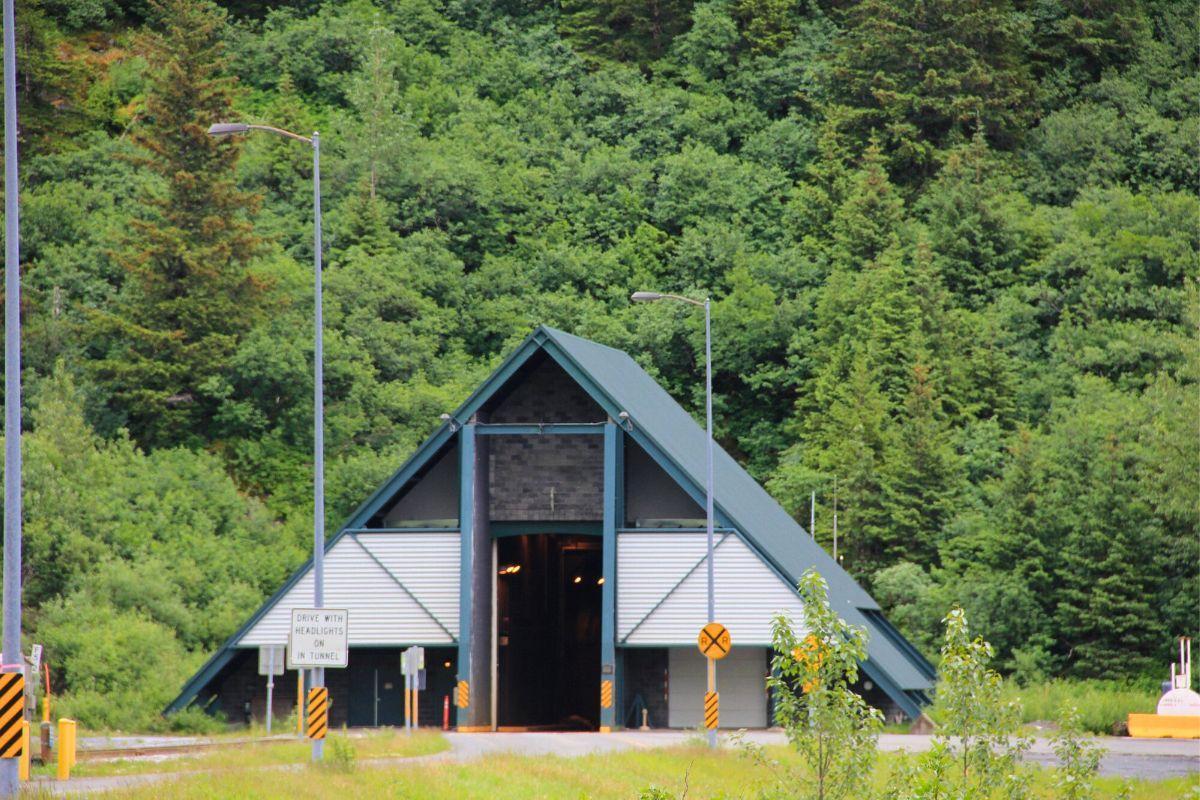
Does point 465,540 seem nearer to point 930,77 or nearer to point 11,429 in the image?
point 11,429

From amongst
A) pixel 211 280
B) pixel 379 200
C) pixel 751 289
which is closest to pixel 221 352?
pixel 211 280

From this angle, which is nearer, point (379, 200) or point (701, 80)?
point (379, 200)

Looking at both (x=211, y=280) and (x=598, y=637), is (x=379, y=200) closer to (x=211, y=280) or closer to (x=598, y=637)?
(x=211, y=280)

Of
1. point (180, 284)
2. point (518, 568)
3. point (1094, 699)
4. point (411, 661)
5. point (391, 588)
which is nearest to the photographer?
point (411, 661)

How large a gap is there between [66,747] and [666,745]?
14506mm

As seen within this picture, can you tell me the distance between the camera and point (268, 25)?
109188 mm

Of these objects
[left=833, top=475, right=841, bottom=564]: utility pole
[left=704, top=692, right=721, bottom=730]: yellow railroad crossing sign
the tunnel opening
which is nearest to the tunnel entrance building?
the tunnel opening

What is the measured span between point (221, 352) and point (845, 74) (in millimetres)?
44197

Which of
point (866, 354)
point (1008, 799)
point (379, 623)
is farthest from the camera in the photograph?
point (866, 354)

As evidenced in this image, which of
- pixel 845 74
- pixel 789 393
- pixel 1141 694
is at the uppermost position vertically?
pixel 845 74

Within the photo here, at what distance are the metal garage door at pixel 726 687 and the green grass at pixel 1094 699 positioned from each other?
8.17 m

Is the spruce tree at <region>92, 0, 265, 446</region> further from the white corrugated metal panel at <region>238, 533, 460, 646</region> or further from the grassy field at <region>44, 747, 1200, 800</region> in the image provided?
the grassy field at <region>44, 747, 1200, 800</region>

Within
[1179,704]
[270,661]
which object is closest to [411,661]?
[270,661]

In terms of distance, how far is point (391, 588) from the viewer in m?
47.2
